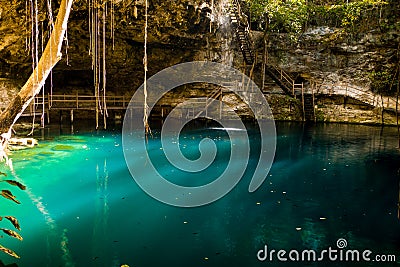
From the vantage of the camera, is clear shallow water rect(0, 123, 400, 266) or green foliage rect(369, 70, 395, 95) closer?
clear shallow water rect(0, 123, 400, 266)

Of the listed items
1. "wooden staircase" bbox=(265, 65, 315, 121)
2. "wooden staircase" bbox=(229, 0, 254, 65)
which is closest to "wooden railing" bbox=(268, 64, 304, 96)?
"wooden staircase" bbox=(265, 65, 315, 121)

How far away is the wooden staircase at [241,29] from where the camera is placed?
789 inches

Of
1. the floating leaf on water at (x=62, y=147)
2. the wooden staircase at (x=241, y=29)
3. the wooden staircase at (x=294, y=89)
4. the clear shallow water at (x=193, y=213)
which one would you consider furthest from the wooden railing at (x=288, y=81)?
the floating leaf on water at (x=62, y=147)

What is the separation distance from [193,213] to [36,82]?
14.1 ft

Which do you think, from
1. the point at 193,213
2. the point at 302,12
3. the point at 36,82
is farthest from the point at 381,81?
the point at 36,82

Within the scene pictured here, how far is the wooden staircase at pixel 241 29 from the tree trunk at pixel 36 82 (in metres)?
16.4

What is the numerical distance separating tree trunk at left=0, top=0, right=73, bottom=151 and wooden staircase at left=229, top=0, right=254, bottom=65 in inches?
647

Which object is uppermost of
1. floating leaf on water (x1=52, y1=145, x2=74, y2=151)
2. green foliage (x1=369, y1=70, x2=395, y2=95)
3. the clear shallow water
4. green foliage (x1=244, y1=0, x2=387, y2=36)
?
green foliage (x1=244, y1=0, x2=387, y2=36)

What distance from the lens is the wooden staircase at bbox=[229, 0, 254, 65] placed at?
20047mm

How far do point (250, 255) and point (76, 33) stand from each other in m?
14.5

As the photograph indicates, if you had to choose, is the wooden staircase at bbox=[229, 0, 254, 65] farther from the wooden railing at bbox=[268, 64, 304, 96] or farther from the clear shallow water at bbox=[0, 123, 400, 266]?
the clear shallow water at bbox=[0, 123, 400, 266]

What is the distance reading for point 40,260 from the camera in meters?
5.63

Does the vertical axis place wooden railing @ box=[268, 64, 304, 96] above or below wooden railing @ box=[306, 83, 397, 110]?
above

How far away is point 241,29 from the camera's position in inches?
819
